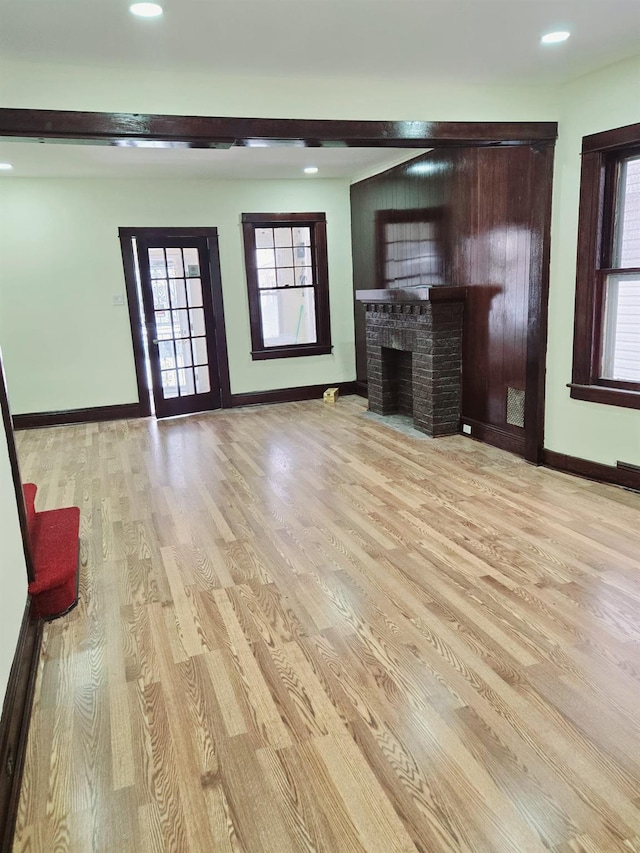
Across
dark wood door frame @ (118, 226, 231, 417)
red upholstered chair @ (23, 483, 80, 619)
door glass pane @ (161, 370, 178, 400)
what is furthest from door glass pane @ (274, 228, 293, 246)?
red upholstered chair @ (23, 483, 80, 619)

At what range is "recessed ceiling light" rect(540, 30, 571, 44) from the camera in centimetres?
307

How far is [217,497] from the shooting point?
13.5ft

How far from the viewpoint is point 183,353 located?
6910 mm

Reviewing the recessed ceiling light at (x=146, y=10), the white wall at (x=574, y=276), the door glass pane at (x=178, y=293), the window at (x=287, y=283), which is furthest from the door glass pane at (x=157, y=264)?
the white wall at (x=574, y=276)

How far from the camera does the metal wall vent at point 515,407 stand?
4.70m

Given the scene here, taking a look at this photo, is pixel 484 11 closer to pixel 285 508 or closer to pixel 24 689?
pixel 285 508

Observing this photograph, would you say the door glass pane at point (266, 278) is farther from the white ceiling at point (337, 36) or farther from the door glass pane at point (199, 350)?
the white ceiling at point (337, 36)

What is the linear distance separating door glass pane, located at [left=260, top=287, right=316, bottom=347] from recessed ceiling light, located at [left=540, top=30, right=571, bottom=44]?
4.47m

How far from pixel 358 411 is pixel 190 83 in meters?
4.08

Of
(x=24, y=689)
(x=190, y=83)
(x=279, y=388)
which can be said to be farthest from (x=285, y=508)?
(x=279, y=388)

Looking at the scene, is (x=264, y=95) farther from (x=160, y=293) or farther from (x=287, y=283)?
(x=287, y=283)

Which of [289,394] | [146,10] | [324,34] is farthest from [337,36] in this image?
[289,394]

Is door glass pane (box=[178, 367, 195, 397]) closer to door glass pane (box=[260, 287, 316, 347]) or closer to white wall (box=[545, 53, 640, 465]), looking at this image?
door glass pane (box=[260, 287, 316, 347])

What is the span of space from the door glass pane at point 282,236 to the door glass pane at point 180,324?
1487mm
